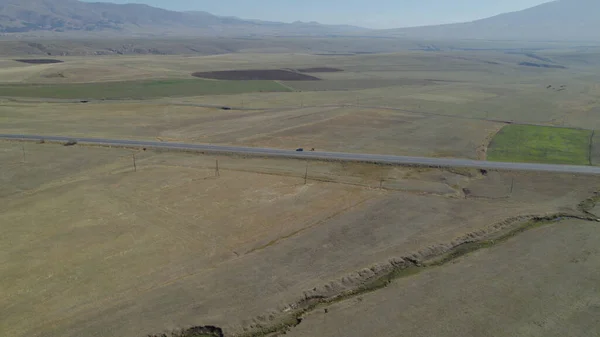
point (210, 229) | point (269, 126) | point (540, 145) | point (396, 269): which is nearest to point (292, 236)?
point (210, 229)

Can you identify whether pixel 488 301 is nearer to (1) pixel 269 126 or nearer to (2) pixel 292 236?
(2) pixel 292 236

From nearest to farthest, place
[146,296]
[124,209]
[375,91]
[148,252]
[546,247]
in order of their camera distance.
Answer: [146,296], [148,252], [546,247], [124,209], [375,91]

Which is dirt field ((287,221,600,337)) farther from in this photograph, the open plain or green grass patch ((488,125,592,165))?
green grass patch ((488,125,592,165))

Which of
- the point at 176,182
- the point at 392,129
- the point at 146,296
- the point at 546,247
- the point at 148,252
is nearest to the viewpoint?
the point at 146,296

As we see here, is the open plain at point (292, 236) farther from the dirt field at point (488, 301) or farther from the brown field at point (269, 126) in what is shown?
the brown field at point (269, 126)

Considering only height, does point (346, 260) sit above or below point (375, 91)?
below

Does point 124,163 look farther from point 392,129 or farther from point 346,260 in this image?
point 392,129

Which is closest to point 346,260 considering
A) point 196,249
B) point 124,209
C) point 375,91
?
point 196,249
